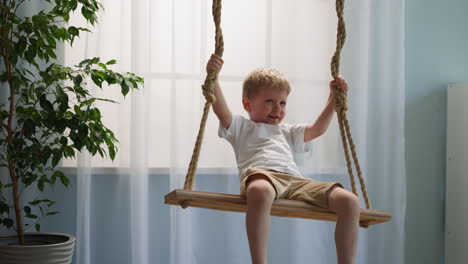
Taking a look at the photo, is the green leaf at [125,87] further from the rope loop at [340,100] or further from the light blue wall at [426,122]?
the light blue wall at [426,122]

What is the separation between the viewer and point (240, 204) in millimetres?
1527

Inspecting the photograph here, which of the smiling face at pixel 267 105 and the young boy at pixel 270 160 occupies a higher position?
the smiling face at pixel 267 105

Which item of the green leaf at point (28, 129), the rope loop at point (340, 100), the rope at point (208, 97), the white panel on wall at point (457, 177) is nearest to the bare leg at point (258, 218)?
the rope at point (208, 97)

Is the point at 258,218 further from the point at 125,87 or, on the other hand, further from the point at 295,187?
the point at 125,87

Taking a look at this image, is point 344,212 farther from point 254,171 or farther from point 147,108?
point 147,108

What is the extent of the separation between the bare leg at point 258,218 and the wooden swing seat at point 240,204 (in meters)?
0.03

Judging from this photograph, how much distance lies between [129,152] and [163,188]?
0.24 meters

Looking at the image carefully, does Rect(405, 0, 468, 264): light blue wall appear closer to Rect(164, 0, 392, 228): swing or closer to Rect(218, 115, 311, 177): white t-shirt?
Rect(218, 115, 311, 177): white t-shirt

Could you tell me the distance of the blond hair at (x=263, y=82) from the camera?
187cm

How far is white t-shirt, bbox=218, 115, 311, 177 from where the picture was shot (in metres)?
1.83

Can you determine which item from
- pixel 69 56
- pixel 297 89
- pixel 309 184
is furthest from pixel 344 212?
pixel 69 56

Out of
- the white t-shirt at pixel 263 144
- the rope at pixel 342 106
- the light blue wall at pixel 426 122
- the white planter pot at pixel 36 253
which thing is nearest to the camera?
the rope at pixel 342 106

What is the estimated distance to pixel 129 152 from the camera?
102 inches

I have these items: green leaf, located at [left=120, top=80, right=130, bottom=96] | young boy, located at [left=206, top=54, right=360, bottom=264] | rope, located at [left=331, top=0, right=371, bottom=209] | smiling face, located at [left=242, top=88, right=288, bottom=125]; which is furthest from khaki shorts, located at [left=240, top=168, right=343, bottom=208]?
green leaf, located at [left=120, top=80, right=130, bottom=96]
